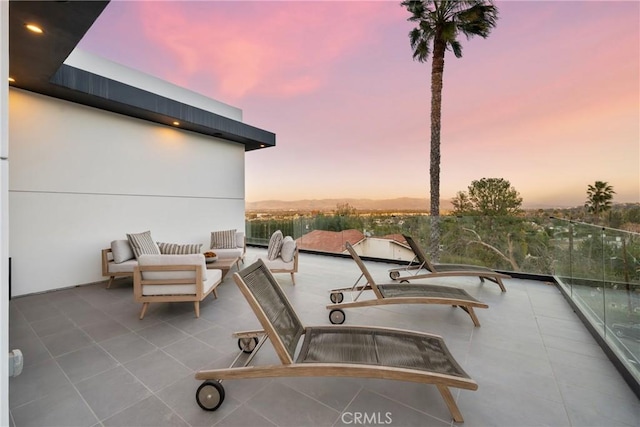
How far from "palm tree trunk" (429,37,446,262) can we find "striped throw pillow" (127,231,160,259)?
697 cm

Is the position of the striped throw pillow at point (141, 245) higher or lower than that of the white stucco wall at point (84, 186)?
lower

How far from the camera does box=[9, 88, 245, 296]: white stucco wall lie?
15.0 ft

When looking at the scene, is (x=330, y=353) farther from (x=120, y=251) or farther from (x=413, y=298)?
(x=120, y=251)

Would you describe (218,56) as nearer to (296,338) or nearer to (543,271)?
(296,338)

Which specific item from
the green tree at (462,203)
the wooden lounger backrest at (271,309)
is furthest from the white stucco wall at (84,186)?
the green tree at (462,203)

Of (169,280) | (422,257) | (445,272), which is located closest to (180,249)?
(169,280)

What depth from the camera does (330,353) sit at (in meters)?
2.03

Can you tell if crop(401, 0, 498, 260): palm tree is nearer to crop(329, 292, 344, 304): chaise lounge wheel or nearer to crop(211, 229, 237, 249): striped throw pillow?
crop(329, 292, 344, 304): chaise lounge wheel

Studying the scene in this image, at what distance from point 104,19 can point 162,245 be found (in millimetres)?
5803

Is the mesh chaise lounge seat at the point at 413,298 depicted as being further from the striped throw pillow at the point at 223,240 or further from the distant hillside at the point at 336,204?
the distant hillside at the point at 336,204

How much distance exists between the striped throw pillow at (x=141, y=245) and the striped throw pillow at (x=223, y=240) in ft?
5.64

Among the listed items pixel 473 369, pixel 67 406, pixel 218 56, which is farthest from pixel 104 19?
pixel 473 369

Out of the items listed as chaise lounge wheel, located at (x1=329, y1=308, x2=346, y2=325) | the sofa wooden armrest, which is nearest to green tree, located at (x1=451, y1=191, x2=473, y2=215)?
chaise lounge wheel, located at (x1=329, y1=308, x2=346, y2=325)

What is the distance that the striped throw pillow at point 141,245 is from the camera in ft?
16.6
